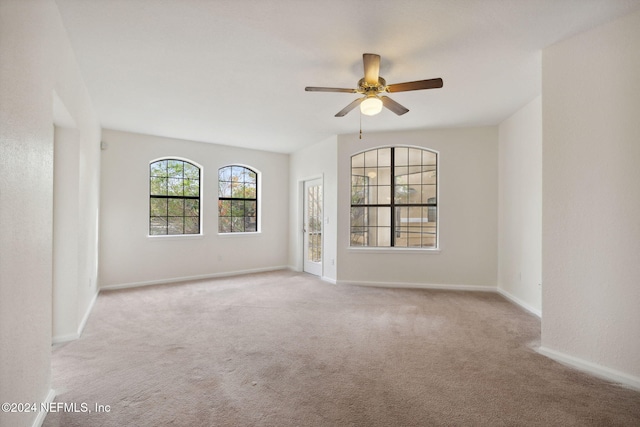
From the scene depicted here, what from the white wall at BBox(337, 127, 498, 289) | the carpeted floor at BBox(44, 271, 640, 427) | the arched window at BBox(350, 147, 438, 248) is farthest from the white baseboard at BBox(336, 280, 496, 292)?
the carpeted floor at BBox(44, 271, 640, 427)

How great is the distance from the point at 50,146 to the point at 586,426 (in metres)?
3.70

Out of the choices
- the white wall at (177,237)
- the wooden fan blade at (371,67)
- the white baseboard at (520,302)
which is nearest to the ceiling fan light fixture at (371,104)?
the wooden fan blade at (371,67)

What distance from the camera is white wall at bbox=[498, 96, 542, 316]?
13.0 feet

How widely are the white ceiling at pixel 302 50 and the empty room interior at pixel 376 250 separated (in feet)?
0.08

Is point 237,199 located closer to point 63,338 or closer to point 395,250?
point 395,250

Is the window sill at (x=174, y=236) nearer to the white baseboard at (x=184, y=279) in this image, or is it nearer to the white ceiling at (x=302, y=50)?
the white baseboard at (x=184, y=279)

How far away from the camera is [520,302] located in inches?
172

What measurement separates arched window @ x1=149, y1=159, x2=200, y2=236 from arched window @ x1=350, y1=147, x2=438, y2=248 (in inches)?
117

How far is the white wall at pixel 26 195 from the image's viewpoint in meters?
1.49

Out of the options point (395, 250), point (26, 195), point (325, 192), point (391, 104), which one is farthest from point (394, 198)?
point (26, 195)

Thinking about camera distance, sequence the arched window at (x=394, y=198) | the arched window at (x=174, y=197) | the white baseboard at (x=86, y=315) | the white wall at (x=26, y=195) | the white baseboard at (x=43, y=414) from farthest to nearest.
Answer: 1. the arched window at (x=174, y=197)
2. the arched window at (x=394, y=198)
3. the white baseboard at (x=86, y=315)
4. the white baseboard at (x=43, y=414)
5. the white wall at (x=26, y=195)

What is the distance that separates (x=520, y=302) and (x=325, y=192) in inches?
138

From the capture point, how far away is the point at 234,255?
6.57 meters

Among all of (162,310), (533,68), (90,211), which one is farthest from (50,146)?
(533,68)
